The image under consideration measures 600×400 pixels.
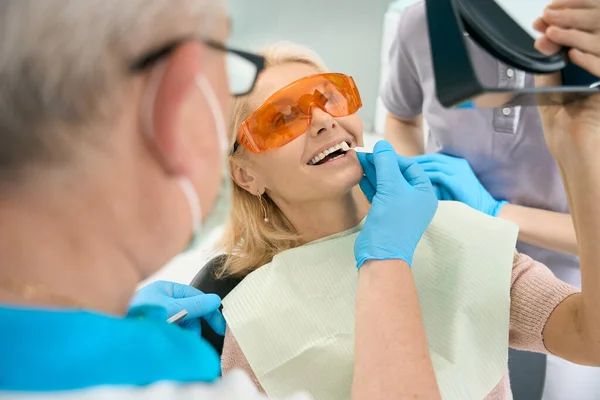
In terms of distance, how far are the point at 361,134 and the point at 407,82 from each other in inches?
19.3

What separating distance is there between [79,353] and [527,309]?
41.4 inches

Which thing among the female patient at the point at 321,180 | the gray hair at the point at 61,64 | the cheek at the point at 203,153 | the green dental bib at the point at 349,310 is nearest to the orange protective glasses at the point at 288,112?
the female patient at the point at 321,180

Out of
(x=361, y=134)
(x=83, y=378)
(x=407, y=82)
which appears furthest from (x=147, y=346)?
(x=407, y=82)

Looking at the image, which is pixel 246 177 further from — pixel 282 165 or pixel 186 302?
pixel 186 302

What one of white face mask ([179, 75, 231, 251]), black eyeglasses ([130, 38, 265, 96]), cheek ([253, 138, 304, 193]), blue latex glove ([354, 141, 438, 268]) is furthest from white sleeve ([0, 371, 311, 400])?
cheek ([253, 138, 304, 193])

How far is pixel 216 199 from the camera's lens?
671 mm

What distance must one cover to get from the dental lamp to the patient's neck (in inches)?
23.3

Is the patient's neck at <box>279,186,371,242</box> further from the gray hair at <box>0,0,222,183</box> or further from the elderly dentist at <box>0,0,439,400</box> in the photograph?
the gray hair at <box>0,0,222,183</box>

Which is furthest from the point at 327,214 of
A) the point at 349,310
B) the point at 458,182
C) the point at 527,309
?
the point at 527,309

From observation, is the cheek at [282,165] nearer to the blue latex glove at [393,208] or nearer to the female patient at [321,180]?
the female patient at [321,180]

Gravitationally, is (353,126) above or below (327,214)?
above

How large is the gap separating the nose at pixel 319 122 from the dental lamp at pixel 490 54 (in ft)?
1.43

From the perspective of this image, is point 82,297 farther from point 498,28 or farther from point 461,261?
point 461,261

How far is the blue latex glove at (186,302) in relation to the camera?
1.24 m
